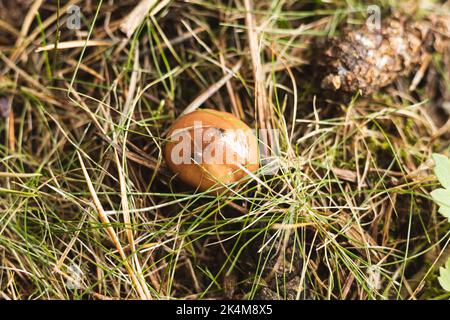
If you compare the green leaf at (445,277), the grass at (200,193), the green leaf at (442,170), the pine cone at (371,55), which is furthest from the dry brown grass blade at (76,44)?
the green leaf at (445,277)

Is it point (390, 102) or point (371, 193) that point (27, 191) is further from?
point (390, 102)

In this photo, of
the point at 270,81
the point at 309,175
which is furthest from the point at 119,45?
the point at 309,175

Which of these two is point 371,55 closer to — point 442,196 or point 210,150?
point 442,196

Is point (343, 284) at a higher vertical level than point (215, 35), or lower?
lower

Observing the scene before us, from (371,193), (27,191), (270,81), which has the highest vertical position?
(270,81)

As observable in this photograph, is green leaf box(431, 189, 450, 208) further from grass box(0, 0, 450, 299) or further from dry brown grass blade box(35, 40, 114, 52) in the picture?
dry brown grass blade box(35, 40, 114, 52)
